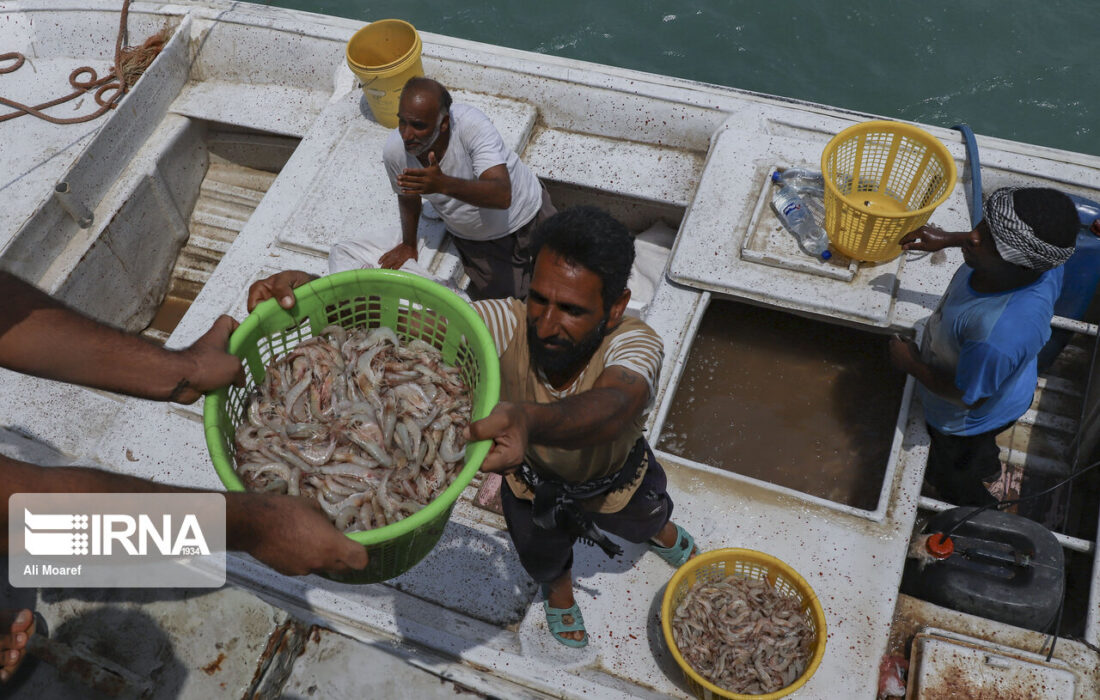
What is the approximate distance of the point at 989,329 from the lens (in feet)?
11.6

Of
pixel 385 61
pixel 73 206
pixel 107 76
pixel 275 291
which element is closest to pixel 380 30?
pixel 385 61

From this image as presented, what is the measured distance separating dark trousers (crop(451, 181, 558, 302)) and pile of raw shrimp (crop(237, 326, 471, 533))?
203cm

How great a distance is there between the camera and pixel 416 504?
2689 millimetres

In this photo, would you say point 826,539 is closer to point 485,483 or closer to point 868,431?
point 868,431

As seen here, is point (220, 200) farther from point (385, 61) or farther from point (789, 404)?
point (789, 404)

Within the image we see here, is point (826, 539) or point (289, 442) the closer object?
point (289, 442)

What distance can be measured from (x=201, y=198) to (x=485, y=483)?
3747 millimetres

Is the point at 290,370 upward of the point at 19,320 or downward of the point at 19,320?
Result: upward

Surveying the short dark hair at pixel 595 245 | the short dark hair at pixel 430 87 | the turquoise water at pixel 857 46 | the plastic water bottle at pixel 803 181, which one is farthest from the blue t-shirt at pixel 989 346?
the turquoise water at pixel 857 46

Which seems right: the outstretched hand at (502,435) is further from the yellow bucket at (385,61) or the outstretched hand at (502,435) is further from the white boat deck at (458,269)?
the yellow bucket at (385,61)

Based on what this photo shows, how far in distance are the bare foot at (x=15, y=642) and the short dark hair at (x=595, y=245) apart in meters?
2.76

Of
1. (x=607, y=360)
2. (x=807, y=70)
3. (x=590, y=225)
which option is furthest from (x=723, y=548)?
(x=807, y=70)

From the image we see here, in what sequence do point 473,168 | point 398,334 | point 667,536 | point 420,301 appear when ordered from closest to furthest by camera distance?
point 420,301
point 398,334
point 667,536
point 473,168

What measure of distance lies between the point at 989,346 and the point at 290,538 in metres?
3.04
